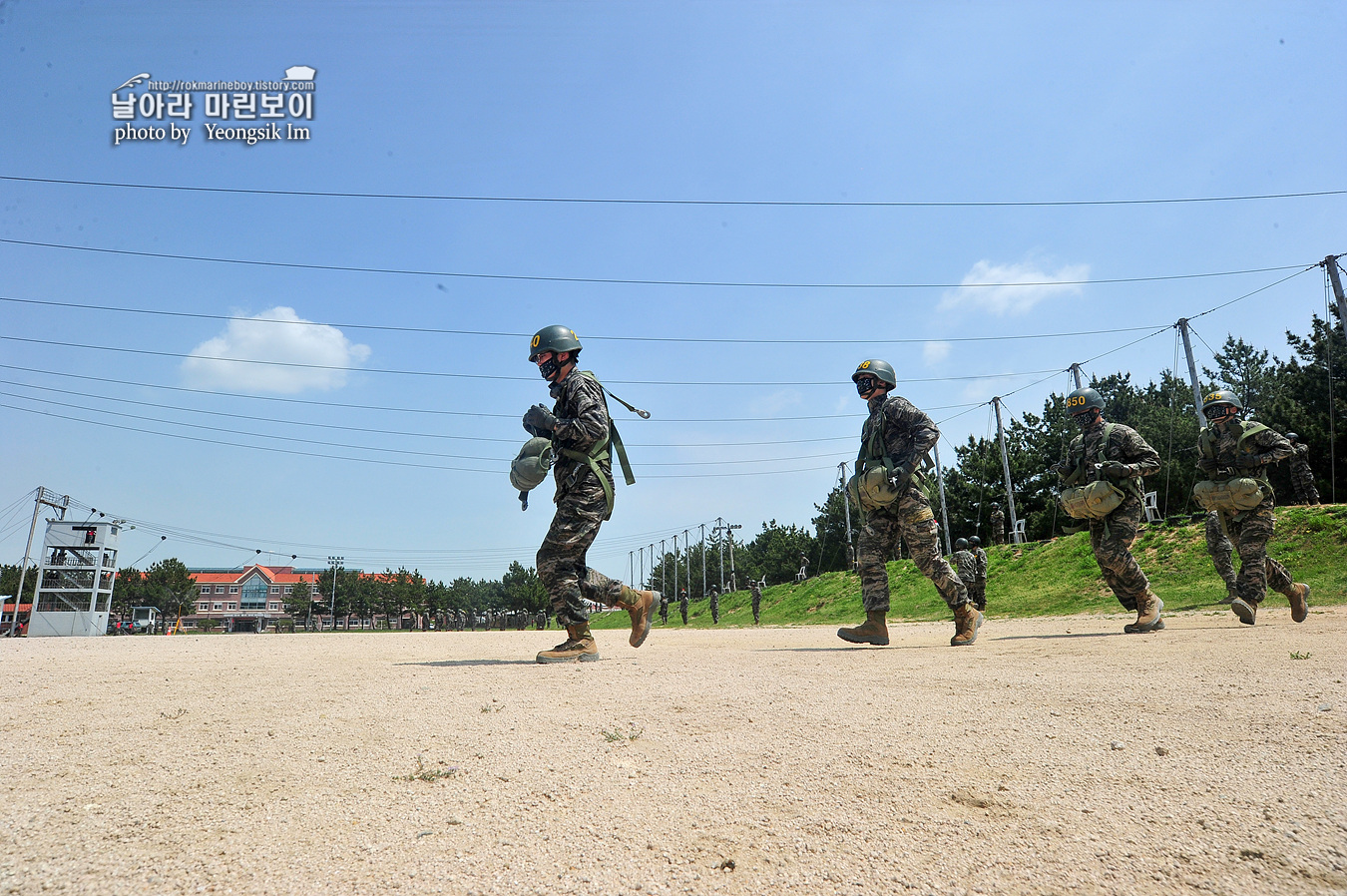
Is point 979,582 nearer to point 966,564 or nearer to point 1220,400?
point 966,564

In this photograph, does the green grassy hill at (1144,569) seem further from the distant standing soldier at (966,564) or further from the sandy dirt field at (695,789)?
the sandy dirt field at (695,789)

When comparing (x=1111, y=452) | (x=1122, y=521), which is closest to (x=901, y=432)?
(x=1111, y=452)

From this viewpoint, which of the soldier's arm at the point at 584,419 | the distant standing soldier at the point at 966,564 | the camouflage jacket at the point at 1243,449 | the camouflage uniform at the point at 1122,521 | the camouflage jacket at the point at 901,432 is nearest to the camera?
the soldier's arm at the point at 584,419

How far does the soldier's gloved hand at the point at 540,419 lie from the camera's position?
5305 mm

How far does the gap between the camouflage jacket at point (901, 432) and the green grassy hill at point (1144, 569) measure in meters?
7.59

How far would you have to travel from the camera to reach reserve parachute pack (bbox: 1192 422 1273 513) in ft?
25.4

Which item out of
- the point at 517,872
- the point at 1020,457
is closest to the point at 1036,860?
the point at 517,872

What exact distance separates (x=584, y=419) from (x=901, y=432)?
10.1ft

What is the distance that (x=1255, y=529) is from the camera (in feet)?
25.5

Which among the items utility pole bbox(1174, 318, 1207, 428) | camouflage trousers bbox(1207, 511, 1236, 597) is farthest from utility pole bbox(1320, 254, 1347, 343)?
camouflage trousers bbox(1207, 511, 1236, 597)

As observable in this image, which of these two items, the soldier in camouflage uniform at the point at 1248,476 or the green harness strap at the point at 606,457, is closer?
the green harness strap at the point at 606,457

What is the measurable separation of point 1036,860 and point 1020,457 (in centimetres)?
4358

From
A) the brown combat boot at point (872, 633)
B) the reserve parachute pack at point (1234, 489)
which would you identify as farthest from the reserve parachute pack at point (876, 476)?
the reserve parachute pack at point (1234, 489)

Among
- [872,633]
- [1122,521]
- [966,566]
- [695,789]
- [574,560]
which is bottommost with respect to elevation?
[695,789]
